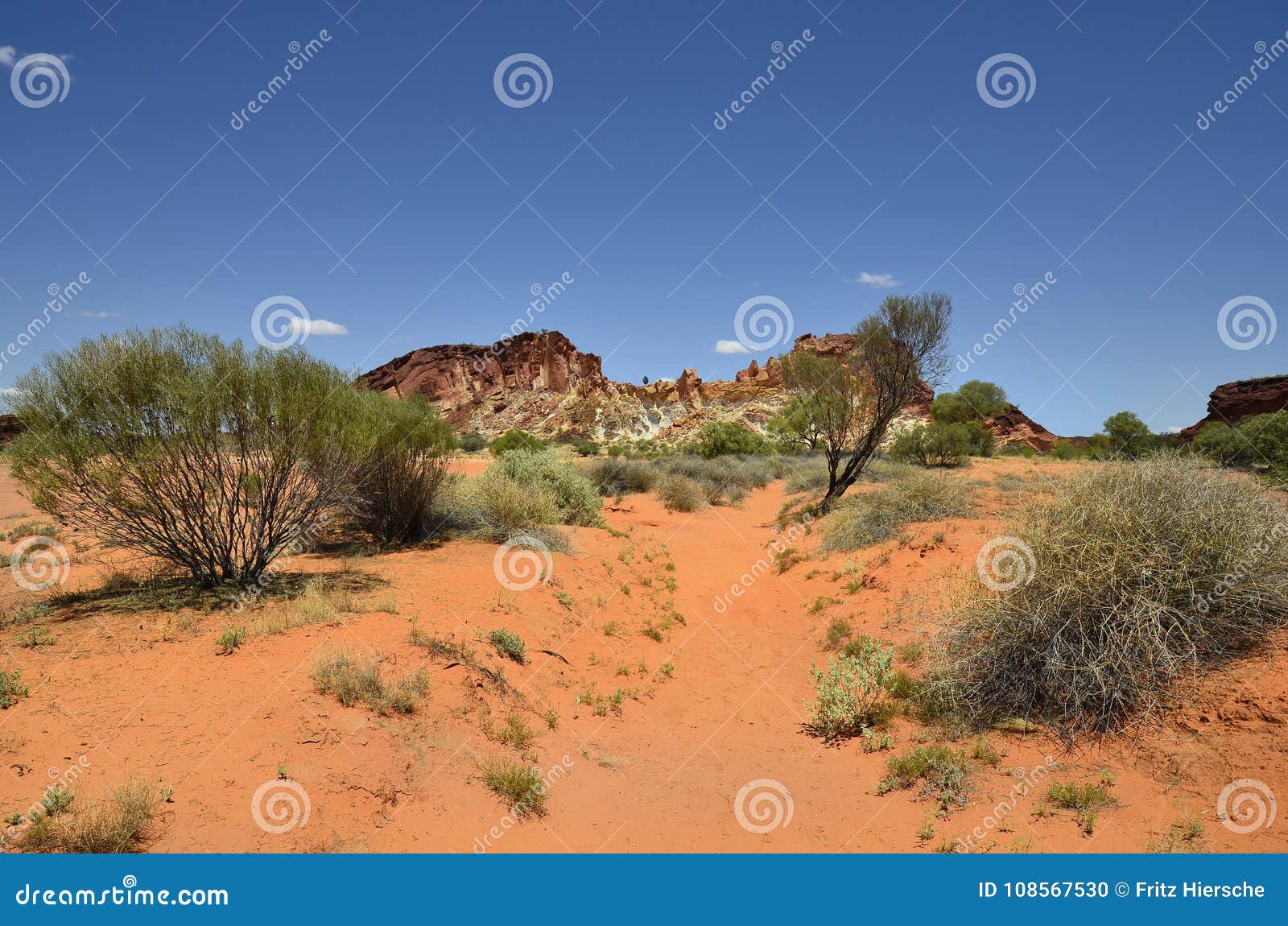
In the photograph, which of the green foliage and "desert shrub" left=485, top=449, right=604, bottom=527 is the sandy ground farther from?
the green foliage

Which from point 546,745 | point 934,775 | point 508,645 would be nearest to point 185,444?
point 508,645

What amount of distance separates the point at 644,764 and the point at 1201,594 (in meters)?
5.18

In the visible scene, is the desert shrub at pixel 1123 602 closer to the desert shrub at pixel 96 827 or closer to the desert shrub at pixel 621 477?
the desert shrub at pixel 96 827

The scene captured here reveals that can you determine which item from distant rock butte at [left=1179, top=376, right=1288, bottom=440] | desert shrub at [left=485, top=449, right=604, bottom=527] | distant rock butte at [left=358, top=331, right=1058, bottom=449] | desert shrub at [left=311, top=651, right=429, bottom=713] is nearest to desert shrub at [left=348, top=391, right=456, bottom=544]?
desert shrub at [left=485, top=449, right=604, bottom=527]

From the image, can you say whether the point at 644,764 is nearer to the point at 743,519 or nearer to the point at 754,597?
the point at 754,597

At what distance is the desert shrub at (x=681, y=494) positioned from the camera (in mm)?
19172

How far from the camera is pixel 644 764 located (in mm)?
6227

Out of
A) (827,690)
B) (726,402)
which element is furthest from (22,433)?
(726,402)

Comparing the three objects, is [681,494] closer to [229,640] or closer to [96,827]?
[229,640]

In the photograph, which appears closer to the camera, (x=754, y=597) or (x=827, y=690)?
(x=827, y=690)

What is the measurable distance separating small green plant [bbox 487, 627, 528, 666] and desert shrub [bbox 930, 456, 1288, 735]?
4584mm

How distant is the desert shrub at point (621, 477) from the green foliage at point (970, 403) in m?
28.7

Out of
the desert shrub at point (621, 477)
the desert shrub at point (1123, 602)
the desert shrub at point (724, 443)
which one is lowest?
the desert shrub at point (1123, 602)

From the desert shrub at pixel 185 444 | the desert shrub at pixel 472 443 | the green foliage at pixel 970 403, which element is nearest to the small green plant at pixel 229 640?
the desert shrub at pixel 185 444
